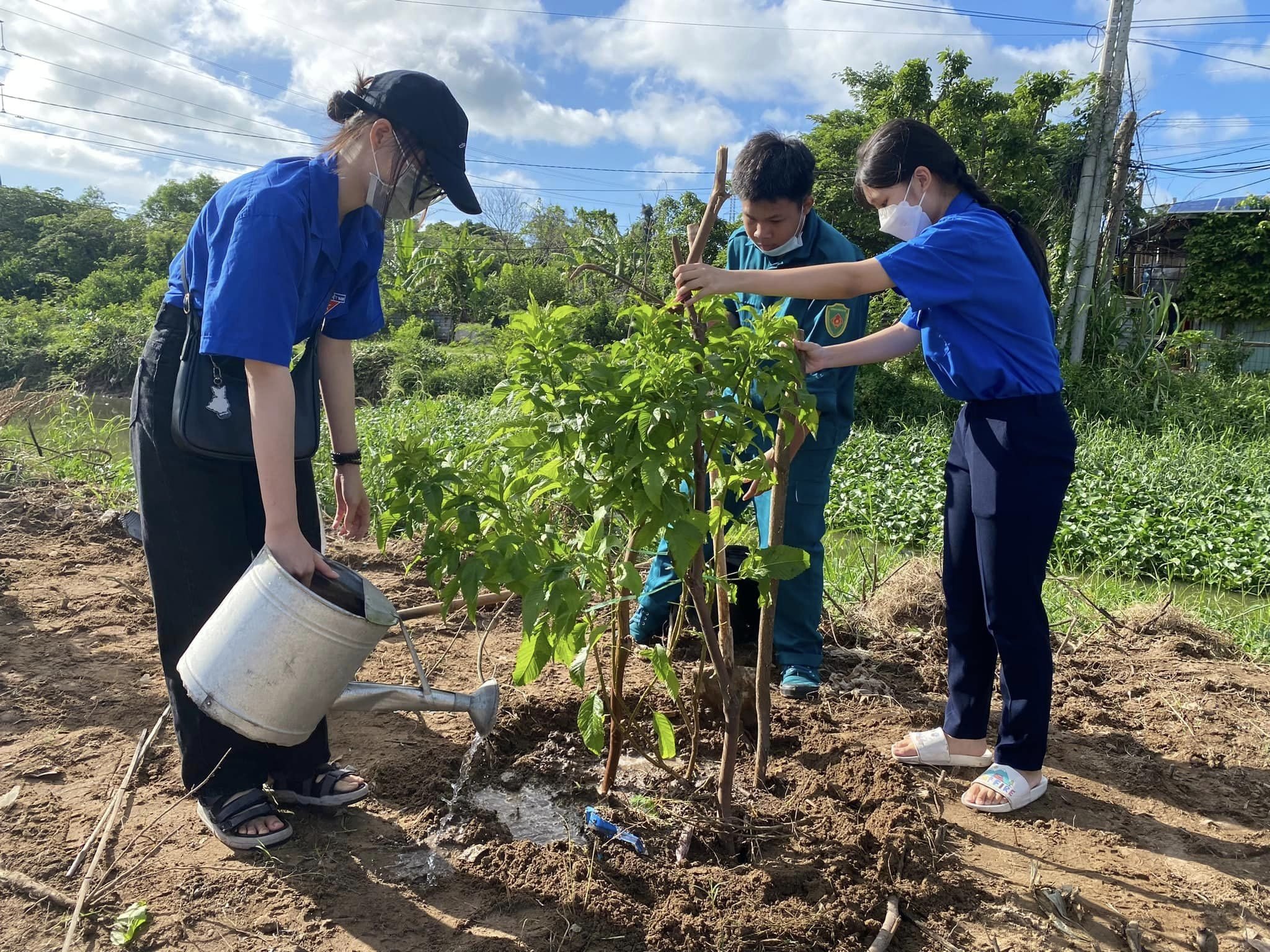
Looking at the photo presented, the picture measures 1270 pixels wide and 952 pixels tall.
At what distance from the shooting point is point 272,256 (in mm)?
1706

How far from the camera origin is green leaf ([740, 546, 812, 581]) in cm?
196

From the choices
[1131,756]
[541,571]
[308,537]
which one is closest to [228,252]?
[308,537]

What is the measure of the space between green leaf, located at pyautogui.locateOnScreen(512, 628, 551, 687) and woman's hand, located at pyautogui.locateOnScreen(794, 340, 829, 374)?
936mm

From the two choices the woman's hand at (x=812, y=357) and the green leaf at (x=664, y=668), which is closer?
the green leaf at (x=664, y=668)

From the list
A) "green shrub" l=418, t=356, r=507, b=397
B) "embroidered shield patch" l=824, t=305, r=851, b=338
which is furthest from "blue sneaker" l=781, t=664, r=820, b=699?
"green shrub" l=418, t=356, r=507, b=397

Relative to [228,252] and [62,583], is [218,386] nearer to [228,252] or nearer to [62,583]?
[228,252]

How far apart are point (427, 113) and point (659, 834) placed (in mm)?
1778

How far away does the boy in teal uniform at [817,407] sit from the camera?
2910 millimetres

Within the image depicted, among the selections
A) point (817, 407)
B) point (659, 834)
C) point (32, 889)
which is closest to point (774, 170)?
point (817, 407)

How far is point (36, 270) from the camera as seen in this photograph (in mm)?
30438

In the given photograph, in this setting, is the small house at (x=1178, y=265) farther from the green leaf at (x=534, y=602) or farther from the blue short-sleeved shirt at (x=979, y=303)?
the green leaf at (x=534, y=602)

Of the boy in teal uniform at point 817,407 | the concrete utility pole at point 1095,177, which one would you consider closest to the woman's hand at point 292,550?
the boy in teal uniform at point 817,407

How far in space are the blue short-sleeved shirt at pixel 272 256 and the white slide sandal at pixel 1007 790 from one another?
2098 mm

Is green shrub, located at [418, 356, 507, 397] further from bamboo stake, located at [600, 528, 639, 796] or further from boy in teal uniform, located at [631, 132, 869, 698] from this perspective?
bamboo stake, located at [600, 528, 639, 796]
